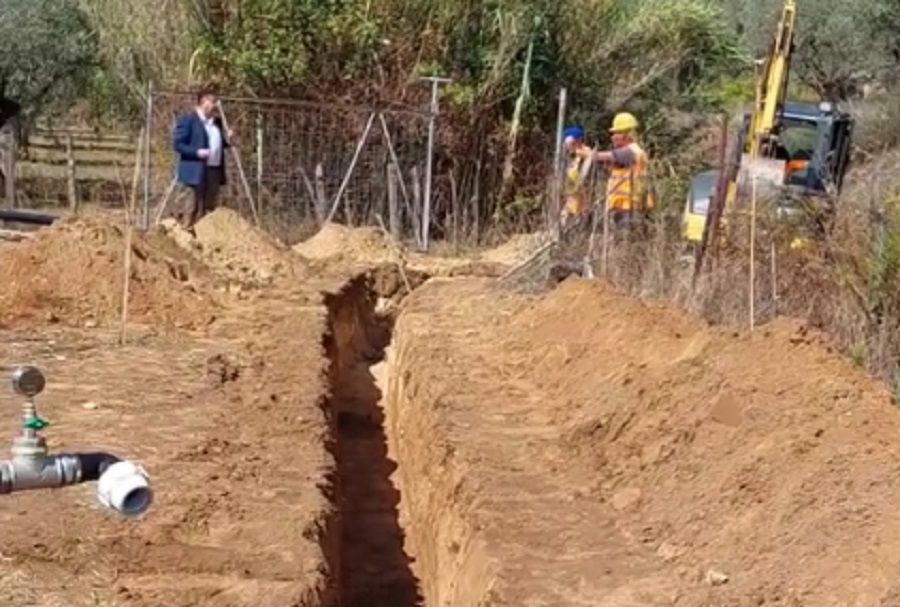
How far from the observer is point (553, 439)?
9195mm

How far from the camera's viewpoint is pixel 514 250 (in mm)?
18484

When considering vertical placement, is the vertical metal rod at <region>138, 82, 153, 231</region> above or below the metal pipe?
below

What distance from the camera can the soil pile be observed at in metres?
6.10

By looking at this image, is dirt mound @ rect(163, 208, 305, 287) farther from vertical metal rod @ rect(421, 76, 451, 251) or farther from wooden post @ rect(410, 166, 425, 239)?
wooden post @ rect(410, 166, 425, 239)

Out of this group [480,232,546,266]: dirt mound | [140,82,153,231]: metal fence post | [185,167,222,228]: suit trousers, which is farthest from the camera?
[140,82,153,231]: metal fence post

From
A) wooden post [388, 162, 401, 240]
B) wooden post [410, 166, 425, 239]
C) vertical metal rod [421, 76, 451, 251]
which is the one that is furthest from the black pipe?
vertical metal rod [421, 76, 451, 251]

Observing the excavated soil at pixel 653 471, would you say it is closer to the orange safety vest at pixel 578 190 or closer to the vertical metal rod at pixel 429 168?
the orange safety vest at pixel 578 190

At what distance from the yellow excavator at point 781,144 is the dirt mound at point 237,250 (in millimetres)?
4114

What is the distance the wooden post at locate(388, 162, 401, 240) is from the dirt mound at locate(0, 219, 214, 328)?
18.5 feet

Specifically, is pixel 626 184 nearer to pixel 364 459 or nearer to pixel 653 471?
pixel 364 459

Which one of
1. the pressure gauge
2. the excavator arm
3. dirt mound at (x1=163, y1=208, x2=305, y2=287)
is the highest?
the pressure gauge

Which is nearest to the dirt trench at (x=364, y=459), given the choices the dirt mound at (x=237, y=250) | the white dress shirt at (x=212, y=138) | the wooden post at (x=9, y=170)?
the dirt mound at (x=237, y=250)

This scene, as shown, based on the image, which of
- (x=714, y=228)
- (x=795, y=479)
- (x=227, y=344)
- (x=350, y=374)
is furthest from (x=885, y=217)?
(x=350, y=374)

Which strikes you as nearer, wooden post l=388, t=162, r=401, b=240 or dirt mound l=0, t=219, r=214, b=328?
dirt mound l=0, t=219, r=214, b=328
